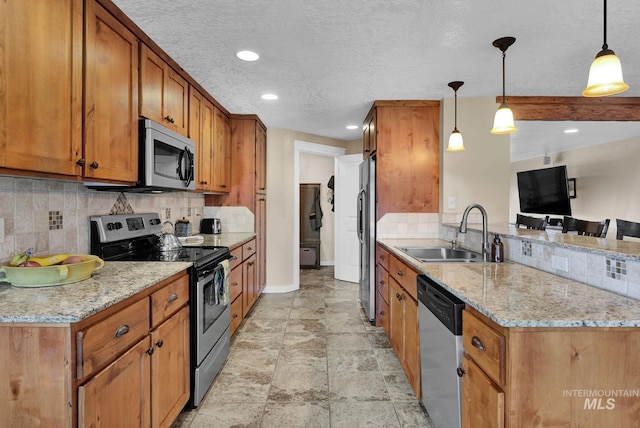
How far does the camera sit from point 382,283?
3211mm

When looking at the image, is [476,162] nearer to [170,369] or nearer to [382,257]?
[382,257]

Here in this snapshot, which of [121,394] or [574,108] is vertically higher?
[574,108]

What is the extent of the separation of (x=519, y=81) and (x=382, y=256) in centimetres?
186

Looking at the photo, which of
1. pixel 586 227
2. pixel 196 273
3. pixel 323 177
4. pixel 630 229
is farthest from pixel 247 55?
pixel 586 227

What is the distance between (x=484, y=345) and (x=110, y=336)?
1347 millimetres

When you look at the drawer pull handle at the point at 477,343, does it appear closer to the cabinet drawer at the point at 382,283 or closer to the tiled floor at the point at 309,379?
the tiled floor at the point at 309,379

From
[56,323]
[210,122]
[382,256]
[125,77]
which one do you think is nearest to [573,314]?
[56,323]

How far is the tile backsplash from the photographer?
61.4 inches

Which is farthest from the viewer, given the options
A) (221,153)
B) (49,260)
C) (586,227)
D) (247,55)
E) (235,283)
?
(586,227)

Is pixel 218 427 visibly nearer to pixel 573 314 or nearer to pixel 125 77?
pixel 573 314

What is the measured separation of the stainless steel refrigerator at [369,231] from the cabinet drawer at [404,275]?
710 millimetres

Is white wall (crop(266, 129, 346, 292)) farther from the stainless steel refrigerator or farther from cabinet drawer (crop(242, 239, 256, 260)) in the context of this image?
the stainless steel refrigerator

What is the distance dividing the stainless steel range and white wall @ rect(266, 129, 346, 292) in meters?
2.03

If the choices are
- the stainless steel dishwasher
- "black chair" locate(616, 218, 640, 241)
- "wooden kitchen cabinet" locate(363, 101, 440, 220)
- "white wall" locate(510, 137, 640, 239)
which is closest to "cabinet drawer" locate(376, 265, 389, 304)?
"wooden kitchen cabinet" locate(363, 101, 440, 220)
